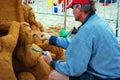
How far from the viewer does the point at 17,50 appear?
226cm

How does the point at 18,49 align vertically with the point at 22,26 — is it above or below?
below

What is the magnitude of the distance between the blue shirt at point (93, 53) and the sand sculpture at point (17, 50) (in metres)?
0.29

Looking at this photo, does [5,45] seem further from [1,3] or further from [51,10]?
[51,10]

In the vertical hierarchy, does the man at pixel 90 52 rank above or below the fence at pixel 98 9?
below

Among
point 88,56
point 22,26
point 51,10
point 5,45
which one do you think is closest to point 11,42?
point 5,45

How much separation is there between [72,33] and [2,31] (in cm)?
203

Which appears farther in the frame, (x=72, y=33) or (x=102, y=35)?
(x=72, y=33)

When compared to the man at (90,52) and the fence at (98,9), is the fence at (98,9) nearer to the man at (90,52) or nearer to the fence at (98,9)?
the fence at (98,9)

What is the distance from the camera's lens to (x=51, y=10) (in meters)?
5.84

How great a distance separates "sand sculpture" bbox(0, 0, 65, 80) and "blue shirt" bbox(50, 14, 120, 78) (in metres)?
0.29

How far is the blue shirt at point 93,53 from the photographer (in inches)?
75.7

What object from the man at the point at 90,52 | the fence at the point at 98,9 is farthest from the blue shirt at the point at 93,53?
the fence at the point at 98,9

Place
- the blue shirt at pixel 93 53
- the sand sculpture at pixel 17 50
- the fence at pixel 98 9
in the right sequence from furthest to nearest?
1. the fence at pixel 98 9
2. the sand sculpture at pixel 17 50
3. the blue shirt at pixel 93 53

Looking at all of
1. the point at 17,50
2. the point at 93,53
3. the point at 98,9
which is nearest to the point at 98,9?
the point at 98,9
